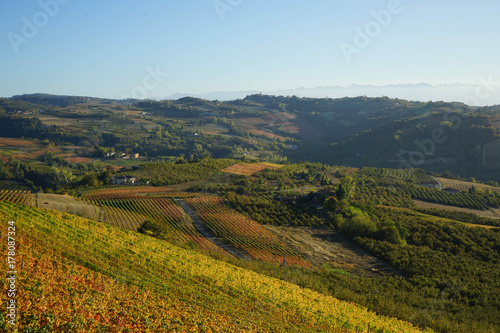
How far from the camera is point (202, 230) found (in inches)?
1698

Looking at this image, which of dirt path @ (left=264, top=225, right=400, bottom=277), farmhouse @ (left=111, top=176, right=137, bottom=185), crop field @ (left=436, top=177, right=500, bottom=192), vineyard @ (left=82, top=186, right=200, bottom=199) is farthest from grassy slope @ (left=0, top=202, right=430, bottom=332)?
crop field @ (left=436, top=177, right=500, bottom=192)

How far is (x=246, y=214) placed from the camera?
50.6 m

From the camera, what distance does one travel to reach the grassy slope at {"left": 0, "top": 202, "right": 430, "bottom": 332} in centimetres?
1178

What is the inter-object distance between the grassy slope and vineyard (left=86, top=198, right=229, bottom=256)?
11.0m

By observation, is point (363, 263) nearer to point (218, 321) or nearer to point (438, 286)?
point (438, 286)

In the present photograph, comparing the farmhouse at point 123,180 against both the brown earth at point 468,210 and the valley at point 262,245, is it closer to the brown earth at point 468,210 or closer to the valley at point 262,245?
the valley at point 262,245

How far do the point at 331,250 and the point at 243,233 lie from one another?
36.7 feet

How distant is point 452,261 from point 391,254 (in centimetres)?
615

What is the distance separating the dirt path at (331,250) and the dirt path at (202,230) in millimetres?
7790

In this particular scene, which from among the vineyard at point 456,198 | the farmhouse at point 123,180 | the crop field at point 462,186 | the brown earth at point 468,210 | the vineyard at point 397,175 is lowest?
the brown earth at point 468,210

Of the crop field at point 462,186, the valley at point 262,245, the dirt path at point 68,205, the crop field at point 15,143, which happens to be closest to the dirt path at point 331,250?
the valley at point 262,245

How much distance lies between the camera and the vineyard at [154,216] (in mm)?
38062

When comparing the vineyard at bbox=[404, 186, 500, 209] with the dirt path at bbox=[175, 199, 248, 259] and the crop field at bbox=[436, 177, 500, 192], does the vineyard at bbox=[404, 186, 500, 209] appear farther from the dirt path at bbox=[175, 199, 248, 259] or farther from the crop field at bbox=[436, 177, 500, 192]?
the dirt path at bbox=[175, 199, 248, 259]

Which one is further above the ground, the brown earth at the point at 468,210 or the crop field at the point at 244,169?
the crop field at the point at 244,169
